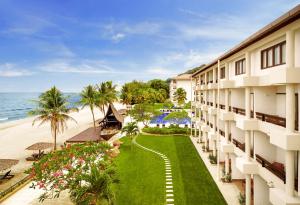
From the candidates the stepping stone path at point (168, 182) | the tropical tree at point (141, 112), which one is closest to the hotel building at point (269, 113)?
the stepping stone path at point (168, 182)

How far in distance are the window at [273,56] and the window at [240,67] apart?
3.68 metres

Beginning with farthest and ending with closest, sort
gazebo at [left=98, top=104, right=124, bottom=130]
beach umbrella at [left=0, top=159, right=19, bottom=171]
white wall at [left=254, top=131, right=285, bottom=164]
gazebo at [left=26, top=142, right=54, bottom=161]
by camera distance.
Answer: gazebo at [left=98, top=104, right=124, bottom=130] → gazebo at [left=26, top=142, right=54, bottom=161] → beach umbrella at [left=0, top=159, right=19, bottom=171] → white wall at [left=254, top=131, right=285, bottom=164]

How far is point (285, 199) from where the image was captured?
10102 mm

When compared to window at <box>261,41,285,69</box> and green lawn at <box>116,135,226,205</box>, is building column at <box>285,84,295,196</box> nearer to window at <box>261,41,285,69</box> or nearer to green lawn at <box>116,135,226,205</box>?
window at <box>261,41,285,69</box>

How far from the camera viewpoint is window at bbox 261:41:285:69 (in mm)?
11984

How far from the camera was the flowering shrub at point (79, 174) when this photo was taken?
37.9 feet

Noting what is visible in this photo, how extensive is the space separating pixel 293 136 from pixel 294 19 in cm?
474

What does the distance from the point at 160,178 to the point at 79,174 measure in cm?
911

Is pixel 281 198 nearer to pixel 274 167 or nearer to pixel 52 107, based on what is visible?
pixel 274 167

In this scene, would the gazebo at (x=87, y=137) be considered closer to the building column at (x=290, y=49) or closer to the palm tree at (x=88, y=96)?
the palm tree at (x=88, y=96)

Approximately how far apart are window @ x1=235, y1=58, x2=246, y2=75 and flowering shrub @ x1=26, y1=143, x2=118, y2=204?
11875 millimetres

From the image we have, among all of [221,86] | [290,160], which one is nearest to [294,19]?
[290,160]

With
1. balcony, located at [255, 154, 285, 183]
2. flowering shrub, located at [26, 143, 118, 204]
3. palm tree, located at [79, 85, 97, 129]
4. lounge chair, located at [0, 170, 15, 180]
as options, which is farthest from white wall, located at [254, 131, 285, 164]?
palm tree, located at [79, 85, 97, 129]

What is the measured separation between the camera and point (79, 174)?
1352cm
